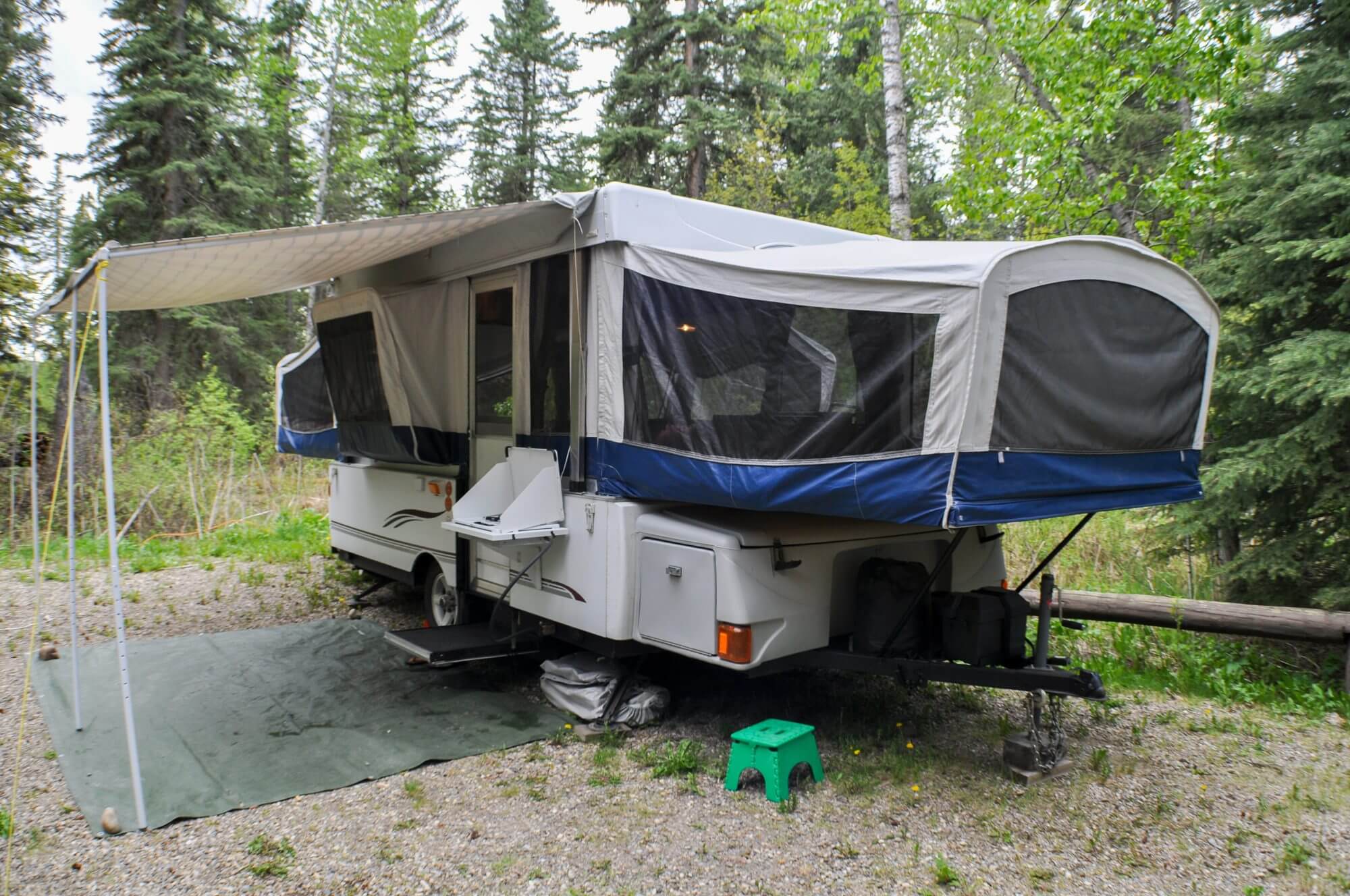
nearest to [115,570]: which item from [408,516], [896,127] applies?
[408,516]

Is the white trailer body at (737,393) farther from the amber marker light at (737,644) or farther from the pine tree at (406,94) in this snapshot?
the pine tree at (406,94)

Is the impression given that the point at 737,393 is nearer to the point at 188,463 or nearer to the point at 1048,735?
the point at 1048,735

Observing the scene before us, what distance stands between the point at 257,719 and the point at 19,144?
43.4 ft

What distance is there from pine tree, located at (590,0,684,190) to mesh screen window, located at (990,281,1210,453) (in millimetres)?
15617

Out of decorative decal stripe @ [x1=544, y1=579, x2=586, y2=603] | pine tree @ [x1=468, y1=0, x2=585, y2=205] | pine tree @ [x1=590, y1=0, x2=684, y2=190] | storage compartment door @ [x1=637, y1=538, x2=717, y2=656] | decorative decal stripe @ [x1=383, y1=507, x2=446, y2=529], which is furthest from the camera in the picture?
pine tree @ [x1=468, y1=0, x2=585, y2=205]

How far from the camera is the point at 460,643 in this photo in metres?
5.14

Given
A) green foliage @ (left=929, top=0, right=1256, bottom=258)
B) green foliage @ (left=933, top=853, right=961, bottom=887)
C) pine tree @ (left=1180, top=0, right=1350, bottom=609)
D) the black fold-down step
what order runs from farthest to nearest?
green foliage @ (left=929, top=0, right=1256, bottom=258)
pine tree @ (left=1180, top=0, right=1350, bottom=609)
the black fold-down step
green foliage @ (left=933, top=853, right=961, bottom=887)

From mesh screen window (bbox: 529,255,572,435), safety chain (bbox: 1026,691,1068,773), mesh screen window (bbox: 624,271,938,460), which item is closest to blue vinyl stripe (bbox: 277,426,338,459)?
mesh screen window (bbox: 529,255,572,435)

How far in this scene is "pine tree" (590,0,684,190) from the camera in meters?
18.8

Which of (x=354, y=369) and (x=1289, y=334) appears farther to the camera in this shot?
(x=354, y=369)

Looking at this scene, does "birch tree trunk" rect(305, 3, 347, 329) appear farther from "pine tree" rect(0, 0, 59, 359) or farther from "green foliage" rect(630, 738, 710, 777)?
"green foliage" rect(630, 738, 710, 777)

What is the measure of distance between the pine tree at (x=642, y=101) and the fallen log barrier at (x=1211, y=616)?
14590mm

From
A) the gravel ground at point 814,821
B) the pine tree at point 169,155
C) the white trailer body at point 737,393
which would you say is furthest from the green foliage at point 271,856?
the pine tree at point 169,155

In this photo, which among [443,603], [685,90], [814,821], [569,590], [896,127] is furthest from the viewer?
[685,90]
